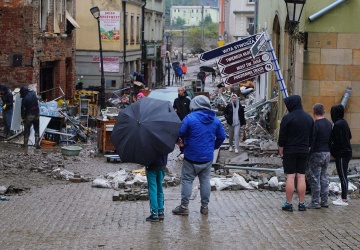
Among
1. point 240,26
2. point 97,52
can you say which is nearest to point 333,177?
point 97,52

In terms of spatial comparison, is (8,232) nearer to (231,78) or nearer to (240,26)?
(231,78)

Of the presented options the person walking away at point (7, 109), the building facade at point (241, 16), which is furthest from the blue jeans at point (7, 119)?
the building facade at point (241, 16)

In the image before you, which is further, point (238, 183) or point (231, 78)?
point (231, 78)

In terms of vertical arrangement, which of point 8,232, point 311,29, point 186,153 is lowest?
point 8,232

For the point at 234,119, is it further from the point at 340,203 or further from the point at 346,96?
the point at 340,203

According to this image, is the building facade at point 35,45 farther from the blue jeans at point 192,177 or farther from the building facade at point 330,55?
the blue jeans at point 192,177

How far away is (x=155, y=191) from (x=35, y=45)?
20.4 meters

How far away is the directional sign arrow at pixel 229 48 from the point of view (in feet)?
54.9

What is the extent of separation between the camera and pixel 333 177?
14.5 m

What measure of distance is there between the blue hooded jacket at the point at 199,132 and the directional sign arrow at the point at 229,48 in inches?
221

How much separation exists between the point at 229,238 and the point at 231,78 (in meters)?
8.12

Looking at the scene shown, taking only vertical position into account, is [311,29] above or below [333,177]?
above

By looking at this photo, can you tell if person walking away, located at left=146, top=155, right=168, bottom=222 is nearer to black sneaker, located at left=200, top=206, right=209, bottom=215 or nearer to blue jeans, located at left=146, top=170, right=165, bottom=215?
blue jeans, located at left=146, top=170, right=165, bottom=215

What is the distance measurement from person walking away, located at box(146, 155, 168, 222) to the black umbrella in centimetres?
16
